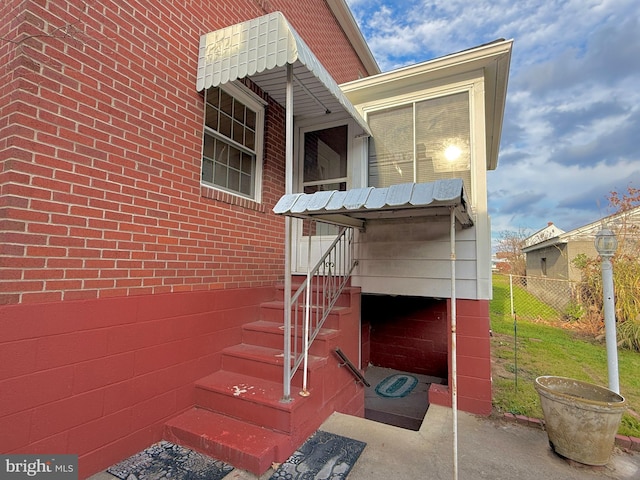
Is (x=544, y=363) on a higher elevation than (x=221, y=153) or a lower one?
lower

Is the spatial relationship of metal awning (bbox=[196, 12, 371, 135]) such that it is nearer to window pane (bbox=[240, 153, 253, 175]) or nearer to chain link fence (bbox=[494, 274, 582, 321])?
window pane (bbox=[240, 153, 253, 175])

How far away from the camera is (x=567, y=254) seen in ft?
32.5

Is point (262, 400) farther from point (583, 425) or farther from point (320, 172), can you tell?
point (320, 172)

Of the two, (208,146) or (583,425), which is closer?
(583,425)

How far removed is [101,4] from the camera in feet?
7.84

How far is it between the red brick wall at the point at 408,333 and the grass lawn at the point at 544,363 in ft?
3.25

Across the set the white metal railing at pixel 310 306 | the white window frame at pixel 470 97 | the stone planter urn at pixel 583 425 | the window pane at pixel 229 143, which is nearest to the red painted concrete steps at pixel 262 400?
the white metal railing at pixel 310 306

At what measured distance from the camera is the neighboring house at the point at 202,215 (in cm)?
199

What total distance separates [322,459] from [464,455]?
1.23m

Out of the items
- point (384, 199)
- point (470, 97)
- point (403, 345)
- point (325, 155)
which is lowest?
point (403, 345)

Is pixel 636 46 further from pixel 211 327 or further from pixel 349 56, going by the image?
pixel 211 327

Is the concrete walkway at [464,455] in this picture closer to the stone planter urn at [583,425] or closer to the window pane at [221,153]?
the stone planter urn at [583,425]

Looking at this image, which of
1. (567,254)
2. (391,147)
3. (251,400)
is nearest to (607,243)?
(391,147)

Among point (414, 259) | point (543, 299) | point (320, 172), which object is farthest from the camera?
point (543, 299)
